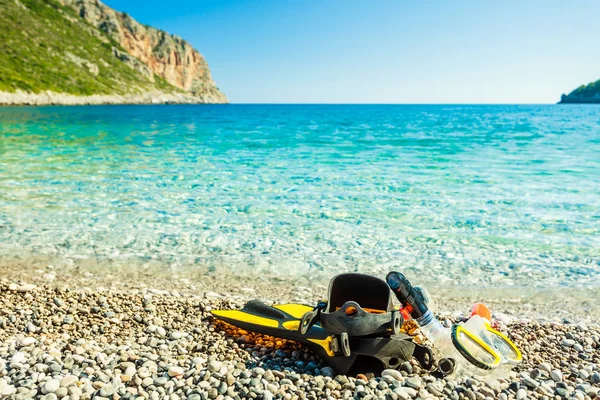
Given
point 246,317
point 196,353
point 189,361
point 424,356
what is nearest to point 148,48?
point 246,317

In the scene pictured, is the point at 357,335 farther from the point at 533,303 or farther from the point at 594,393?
the point at 533,303

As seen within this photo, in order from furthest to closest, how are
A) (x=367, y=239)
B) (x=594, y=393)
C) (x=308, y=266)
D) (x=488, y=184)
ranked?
1. (x=488, y=184)
2. (x=367, y=239)
3. (x=308, y=266)
4. (x=594, y=393)

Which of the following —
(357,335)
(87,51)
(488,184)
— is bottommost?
(488,184)

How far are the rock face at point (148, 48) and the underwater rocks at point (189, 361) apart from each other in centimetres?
15894

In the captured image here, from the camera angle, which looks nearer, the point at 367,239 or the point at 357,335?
the point at 357,335

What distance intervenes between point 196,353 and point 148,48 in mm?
189507

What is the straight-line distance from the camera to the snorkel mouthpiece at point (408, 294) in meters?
4.03

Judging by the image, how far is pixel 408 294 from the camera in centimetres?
406

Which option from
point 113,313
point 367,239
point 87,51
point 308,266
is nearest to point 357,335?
point 113,313

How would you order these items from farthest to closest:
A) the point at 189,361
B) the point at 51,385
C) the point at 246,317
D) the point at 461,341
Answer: the point at 246,317 < the point at 189,361 < the point at 461,341 < the point at 51,385

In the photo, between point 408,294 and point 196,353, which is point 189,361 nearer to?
point 196,353

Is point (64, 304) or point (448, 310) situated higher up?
point (64, 304)

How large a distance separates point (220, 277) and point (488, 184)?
399 inches

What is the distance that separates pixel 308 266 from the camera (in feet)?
22.8
